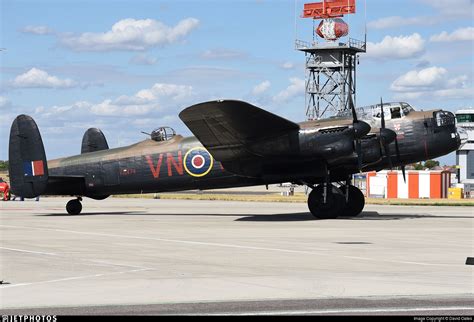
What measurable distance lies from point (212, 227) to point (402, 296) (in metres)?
14.9

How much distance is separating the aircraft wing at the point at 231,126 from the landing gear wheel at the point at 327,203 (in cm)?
284

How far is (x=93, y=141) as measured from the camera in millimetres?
36031

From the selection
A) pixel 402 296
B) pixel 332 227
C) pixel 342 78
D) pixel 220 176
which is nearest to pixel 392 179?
pixel 342 78

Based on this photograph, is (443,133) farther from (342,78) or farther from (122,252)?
(342,78)

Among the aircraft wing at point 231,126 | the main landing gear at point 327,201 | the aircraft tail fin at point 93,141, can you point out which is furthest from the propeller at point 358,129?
the aircraft tail fin at point 93,141

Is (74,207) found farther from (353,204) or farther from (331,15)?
(331,15)

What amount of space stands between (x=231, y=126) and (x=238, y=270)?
14360mm

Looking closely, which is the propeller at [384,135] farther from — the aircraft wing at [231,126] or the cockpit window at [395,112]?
the aircraft wing at [231,126]

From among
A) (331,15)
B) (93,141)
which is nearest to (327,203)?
(93,141)

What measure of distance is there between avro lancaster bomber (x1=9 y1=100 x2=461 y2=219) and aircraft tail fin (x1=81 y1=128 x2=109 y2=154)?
315 cm

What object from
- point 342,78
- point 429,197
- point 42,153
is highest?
point 342,78

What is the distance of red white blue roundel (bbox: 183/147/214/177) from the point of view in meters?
30.9

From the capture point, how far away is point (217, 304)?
32.2 ft

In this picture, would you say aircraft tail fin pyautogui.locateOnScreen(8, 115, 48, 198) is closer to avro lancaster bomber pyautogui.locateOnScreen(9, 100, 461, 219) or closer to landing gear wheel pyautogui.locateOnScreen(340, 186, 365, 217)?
avro lancaster bomber pyautogui.locateOnScreen(9, 100, 461, 219)
